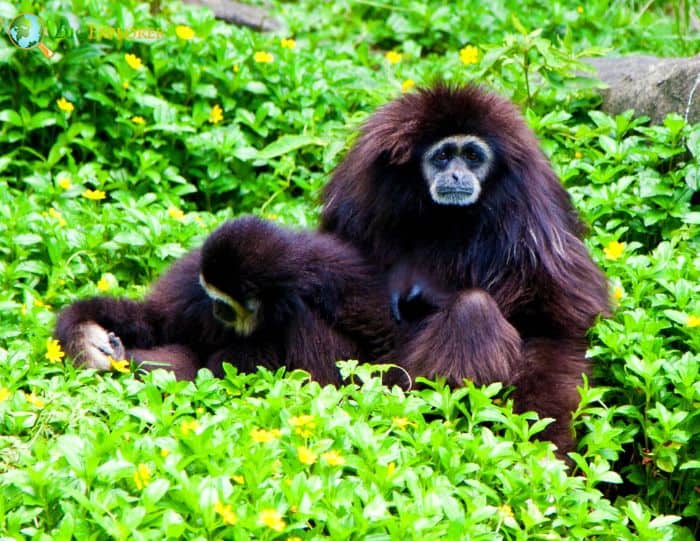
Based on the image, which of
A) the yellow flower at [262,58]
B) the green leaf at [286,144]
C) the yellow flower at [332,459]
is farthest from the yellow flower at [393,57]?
the yellow flower at [332,459]

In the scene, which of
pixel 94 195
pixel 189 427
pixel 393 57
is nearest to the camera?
pixel 189 427

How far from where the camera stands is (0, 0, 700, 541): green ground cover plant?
5129 mm

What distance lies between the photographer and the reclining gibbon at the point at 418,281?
6.69m

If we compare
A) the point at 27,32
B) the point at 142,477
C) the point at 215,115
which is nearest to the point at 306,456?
the point at 142,477

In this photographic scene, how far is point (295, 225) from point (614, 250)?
2.14 metres

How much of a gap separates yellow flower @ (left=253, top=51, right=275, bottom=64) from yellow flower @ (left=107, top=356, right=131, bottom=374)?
405 cm

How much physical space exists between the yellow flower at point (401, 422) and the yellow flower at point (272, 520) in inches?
42.6

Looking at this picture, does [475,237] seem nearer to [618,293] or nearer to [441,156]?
[441,156]

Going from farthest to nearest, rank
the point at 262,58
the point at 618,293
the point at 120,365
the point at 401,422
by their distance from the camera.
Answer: the point at 262,58, the point at 618,293, the point at 120,365, the point at 401,422

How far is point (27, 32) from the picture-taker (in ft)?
31.1

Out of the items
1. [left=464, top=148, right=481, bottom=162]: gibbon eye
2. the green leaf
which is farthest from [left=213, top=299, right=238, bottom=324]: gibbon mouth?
the green leaf

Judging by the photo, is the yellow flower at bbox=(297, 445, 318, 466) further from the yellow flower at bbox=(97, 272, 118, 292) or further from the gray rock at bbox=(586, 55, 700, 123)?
the gray rock at bbox=(586, 55, 700, 123)

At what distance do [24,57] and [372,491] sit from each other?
5590 mm

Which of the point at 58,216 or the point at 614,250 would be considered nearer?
the point at 614,250
